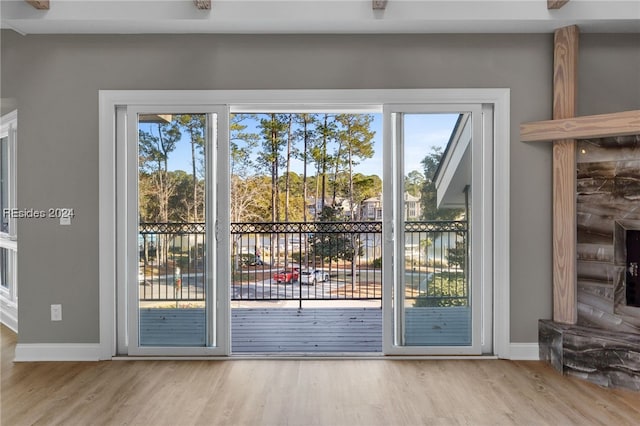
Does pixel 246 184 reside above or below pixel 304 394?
above

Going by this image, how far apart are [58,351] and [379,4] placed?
3.56 metres

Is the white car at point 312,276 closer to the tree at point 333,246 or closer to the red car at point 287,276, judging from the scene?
the red car at point 287,276

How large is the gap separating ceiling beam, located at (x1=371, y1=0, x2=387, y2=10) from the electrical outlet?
329 cm

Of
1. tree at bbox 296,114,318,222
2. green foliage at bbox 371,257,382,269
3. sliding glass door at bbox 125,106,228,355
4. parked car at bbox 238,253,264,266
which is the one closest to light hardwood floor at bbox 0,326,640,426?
sliding glass door at bbox 125,106,228,355

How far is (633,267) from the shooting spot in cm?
308

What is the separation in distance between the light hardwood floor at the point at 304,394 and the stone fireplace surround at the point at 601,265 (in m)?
0.17

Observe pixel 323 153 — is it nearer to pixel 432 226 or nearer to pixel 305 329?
pixel 305 329

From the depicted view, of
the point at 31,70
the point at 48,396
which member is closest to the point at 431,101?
the point at 31,70

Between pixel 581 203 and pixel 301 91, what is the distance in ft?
7.53

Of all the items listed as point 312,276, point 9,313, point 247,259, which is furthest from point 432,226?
point 9,313

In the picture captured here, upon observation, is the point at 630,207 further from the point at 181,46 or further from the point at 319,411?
the point at 181,46

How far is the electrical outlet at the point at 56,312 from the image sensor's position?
11.1 ft

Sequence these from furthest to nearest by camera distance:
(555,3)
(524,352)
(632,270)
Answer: (524,352) < (632,270) < (555,3)

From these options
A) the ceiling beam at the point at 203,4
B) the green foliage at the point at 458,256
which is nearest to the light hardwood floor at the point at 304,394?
the green foliage at the point at 458,256
